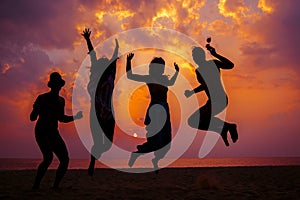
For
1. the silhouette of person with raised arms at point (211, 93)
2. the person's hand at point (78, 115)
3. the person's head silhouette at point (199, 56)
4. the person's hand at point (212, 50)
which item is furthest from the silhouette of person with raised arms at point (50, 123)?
the person's hand at point (212, 50)

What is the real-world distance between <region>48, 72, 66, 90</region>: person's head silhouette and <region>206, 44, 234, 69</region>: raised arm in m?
4.41

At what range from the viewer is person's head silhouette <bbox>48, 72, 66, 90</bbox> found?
7.09 meters

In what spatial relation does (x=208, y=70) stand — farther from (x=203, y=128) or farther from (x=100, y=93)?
(x=100, y=93)

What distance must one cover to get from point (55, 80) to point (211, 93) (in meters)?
4.71

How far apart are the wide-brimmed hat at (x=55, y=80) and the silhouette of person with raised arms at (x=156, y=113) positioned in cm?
380

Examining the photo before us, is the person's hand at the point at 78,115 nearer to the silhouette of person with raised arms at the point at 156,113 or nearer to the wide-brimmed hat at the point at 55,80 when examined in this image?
the wide-brimmed hat at the point at 55,80

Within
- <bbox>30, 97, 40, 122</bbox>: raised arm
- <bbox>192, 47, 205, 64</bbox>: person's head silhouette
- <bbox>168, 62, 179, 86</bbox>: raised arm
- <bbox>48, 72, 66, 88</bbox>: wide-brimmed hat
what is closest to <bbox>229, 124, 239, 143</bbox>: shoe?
<bbox>192, 47, 205, 64</bbox>: person's head silhouette

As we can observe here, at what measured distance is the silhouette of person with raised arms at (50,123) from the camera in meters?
6.93

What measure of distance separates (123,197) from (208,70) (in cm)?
488

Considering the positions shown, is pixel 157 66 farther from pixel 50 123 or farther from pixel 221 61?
pixel 50 123

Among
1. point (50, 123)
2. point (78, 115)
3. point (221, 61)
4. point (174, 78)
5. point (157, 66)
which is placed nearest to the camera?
point (50, 123)

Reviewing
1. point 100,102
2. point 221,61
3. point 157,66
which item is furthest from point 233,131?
point 100,102

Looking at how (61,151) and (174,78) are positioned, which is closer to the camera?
(61,151)

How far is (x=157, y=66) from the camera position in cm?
1108
